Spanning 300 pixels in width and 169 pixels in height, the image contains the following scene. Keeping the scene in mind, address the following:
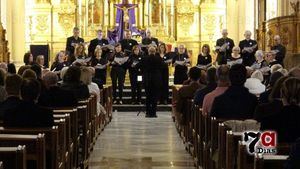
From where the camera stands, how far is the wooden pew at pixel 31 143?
18.5 ft

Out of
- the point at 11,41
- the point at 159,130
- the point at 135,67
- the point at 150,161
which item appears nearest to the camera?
the point at 150,161

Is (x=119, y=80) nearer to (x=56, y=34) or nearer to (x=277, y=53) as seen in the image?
(x=277, y=53)

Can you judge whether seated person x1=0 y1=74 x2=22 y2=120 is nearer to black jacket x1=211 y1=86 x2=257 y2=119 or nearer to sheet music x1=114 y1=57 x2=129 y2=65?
black jacket x1=211 y1=86 x2=257 y2=119

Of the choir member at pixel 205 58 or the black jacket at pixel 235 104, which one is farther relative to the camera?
the choir member at pixel 205 58

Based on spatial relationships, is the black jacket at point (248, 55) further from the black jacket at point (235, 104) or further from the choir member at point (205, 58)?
the black jacket at point (235, 104)

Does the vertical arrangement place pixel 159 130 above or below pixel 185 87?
below

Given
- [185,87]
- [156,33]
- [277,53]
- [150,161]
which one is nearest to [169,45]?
[156,33]

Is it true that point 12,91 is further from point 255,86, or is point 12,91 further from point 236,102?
point 255,86

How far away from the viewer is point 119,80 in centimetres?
1925

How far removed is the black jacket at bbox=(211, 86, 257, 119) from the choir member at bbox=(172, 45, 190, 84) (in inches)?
451

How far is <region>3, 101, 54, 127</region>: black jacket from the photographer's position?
6.60 meters

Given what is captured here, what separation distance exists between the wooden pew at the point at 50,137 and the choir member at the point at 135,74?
12.4 metres

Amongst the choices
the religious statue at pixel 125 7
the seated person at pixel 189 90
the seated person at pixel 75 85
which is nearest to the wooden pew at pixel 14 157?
the seated person at pixel 75 85

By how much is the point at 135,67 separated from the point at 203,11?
9.25 metres
